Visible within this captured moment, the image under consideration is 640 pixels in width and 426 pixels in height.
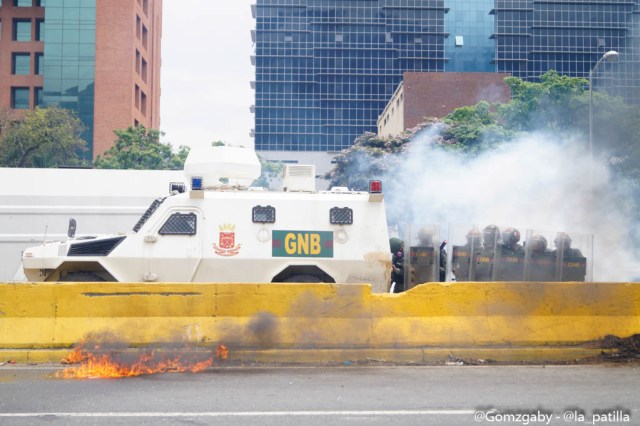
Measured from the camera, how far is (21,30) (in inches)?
2363

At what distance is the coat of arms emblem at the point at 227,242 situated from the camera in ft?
32.7

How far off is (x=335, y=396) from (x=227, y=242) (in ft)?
12.8

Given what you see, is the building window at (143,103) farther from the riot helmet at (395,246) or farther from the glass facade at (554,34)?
the glass facade at (554,34)

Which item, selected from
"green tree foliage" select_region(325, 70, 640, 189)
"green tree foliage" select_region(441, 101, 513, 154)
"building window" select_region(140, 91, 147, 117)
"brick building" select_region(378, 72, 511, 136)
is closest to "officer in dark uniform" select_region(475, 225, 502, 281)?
"green tree foliage" select_region(325, 70, 640, 189)

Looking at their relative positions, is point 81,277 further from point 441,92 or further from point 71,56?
point 441,92

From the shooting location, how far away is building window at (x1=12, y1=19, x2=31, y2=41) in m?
59.9

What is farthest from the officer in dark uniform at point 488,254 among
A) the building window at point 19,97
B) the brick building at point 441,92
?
the building window at point 19,97

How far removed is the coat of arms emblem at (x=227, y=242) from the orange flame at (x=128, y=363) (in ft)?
6.31

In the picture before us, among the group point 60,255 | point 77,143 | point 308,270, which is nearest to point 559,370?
point 308,270

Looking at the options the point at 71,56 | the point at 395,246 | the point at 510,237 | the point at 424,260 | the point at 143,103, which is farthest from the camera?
the point at 143,103

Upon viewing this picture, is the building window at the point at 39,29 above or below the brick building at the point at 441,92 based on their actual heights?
above

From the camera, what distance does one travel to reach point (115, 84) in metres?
57.7

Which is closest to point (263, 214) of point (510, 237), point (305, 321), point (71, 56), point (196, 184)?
point (196, 184)

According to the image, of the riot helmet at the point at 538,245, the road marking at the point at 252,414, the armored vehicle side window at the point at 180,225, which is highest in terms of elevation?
the armored vehicle side window at the point at 180,225
